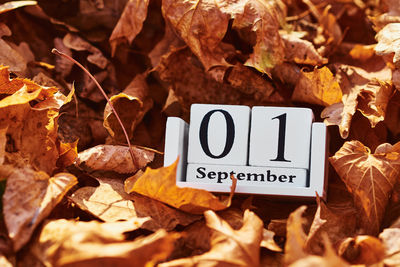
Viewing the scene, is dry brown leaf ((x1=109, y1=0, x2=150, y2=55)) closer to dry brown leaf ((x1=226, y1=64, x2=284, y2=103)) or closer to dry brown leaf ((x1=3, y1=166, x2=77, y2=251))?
dry brown leaf ((x1=226, y1=64, x2=284, y2=103))

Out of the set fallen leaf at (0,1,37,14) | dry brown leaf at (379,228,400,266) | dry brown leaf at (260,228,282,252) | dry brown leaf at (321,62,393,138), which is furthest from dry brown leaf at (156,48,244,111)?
dry brown leaf at (379,228,400,266)

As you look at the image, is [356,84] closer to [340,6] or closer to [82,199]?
[340,6]

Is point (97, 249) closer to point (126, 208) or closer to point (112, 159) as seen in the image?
point (126, 208)

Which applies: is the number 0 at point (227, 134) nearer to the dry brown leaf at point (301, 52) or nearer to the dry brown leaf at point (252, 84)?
the dry brown leaf at point (252, 84)

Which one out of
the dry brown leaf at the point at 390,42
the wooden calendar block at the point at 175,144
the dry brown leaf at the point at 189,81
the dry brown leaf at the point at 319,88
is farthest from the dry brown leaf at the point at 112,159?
the dry brown leaf at the point at 390,42

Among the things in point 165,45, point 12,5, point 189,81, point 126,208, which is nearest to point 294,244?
point 126,208
